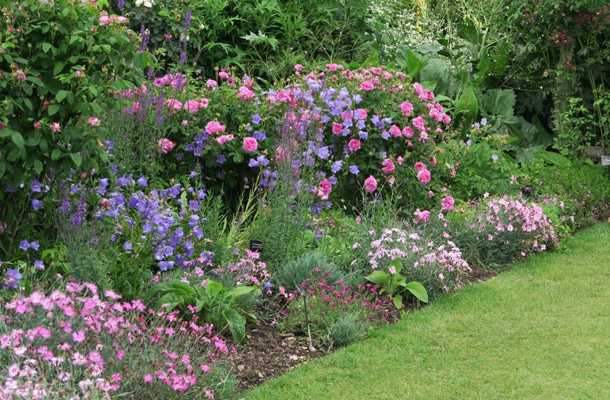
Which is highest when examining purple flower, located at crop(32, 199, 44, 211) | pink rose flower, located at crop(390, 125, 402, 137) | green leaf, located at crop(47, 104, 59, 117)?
green leaf, located at crop(47, 104, 59, 117)

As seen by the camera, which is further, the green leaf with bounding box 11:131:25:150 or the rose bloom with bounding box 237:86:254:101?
the rose bloom with bounding box 237:86:254:101

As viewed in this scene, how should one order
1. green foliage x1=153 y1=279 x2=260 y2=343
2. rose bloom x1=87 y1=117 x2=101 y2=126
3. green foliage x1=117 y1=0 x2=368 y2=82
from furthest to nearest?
green foliage x1=117 y1=0 x2=368 y2=82, green foliage x1=153 y1=279 x2=260 y2=343, rose bloom x1=87 y1=117 x2=101 y2=126

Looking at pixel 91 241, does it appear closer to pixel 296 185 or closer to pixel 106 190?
pixel 106 190

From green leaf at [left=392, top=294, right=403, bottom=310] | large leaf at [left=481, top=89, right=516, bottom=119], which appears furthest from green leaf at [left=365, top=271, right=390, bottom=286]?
large leaf at [left=481, top=89, right=516, bottom=119]

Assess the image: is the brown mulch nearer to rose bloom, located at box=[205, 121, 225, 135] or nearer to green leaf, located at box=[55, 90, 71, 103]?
green leaf, located at box=[55, 90, 71, 103]

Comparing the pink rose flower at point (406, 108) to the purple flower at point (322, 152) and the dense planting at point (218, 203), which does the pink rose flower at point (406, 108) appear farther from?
the purple flower at point (322, 152)

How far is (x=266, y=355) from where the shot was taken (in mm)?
4867

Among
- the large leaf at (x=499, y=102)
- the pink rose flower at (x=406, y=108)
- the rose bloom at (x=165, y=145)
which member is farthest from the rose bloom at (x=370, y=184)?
the large leaf at (x=499, y=102)

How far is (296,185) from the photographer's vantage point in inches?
222

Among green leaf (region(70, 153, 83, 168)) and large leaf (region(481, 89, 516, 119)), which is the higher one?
large leaf (region(481, 89, 516, 119))

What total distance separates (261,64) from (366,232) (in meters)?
3.54

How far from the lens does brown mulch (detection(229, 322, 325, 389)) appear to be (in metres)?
4.61

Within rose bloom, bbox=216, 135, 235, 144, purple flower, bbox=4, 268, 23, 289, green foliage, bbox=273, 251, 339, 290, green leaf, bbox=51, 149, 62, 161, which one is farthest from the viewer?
rose bloom, bbox=216, 135, 235, 144

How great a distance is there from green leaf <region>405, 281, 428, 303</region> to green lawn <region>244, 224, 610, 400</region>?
84mm
